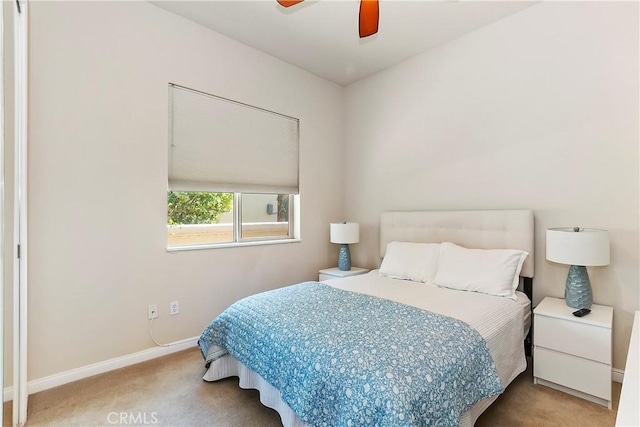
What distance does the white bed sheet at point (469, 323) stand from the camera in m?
1.74

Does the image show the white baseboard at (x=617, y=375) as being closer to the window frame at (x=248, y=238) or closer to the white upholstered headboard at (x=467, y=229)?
the white upholstered headboard at (x=467, y=229)

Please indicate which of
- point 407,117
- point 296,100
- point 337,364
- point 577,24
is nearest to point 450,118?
point 407,117

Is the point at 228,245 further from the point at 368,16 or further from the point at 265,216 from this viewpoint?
the point at 368,16

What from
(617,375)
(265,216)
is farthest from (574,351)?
(265,216)

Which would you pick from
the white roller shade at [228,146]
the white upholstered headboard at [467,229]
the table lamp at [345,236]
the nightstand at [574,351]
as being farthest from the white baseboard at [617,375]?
the white roller shade at [228,146]

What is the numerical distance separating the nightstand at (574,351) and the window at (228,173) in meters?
2.49

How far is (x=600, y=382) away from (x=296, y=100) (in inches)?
139

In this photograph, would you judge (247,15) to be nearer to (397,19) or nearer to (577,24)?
(397,19)

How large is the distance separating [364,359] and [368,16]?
1.89 m

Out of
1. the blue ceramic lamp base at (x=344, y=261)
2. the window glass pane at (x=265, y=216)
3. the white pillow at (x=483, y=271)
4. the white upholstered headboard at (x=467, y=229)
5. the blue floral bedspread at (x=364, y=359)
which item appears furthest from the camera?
the blue ceramic lamp base at (x=344, y=261)

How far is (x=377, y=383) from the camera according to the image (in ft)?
4.15

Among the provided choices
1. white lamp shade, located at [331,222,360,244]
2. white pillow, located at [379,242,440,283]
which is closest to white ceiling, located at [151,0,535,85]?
white lamp shade, located at [331,222,360,244]

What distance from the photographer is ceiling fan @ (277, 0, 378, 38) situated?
5.84ft

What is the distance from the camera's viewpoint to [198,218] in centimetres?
300
